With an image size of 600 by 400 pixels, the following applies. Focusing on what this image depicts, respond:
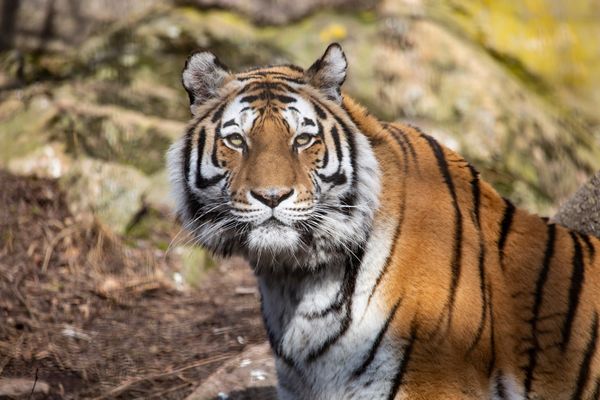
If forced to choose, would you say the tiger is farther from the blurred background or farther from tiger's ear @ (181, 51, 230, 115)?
the blurred background

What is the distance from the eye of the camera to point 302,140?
2846mm

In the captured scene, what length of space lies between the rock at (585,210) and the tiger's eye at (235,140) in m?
1.86

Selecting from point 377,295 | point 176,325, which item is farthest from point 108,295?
point 377,295

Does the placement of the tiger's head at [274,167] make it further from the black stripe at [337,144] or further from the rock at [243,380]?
the rock at [243,380]

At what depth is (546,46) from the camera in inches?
304

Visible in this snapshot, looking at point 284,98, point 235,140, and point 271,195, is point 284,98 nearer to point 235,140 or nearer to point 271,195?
point 235,140

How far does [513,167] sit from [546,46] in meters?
1.54

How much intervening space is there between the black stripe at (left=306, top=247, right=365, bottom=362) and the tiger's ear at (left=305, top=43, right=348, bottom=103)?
1.93 ft

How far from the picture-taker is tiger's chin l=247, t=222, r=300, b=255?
2697 mm

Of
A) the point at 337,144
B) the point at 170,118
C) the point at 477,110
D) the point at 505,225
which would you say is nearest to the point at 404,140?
the point at 337,144

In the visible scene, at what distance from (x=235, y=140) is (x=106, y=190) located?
11.4 ft

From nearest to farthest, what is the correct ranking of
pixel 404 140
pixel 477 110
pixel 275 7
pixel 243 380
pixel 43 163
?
pixel 404 140
pixel 243 380
pixel 43 163
pixel 477 110
pixel 275 7

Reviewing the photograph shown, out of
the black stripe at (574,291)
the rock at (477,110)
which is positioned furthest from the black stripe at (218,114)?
the rock at (477,110)

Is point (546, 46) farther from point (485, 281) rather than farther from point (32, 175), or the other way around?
point (485, 281)
